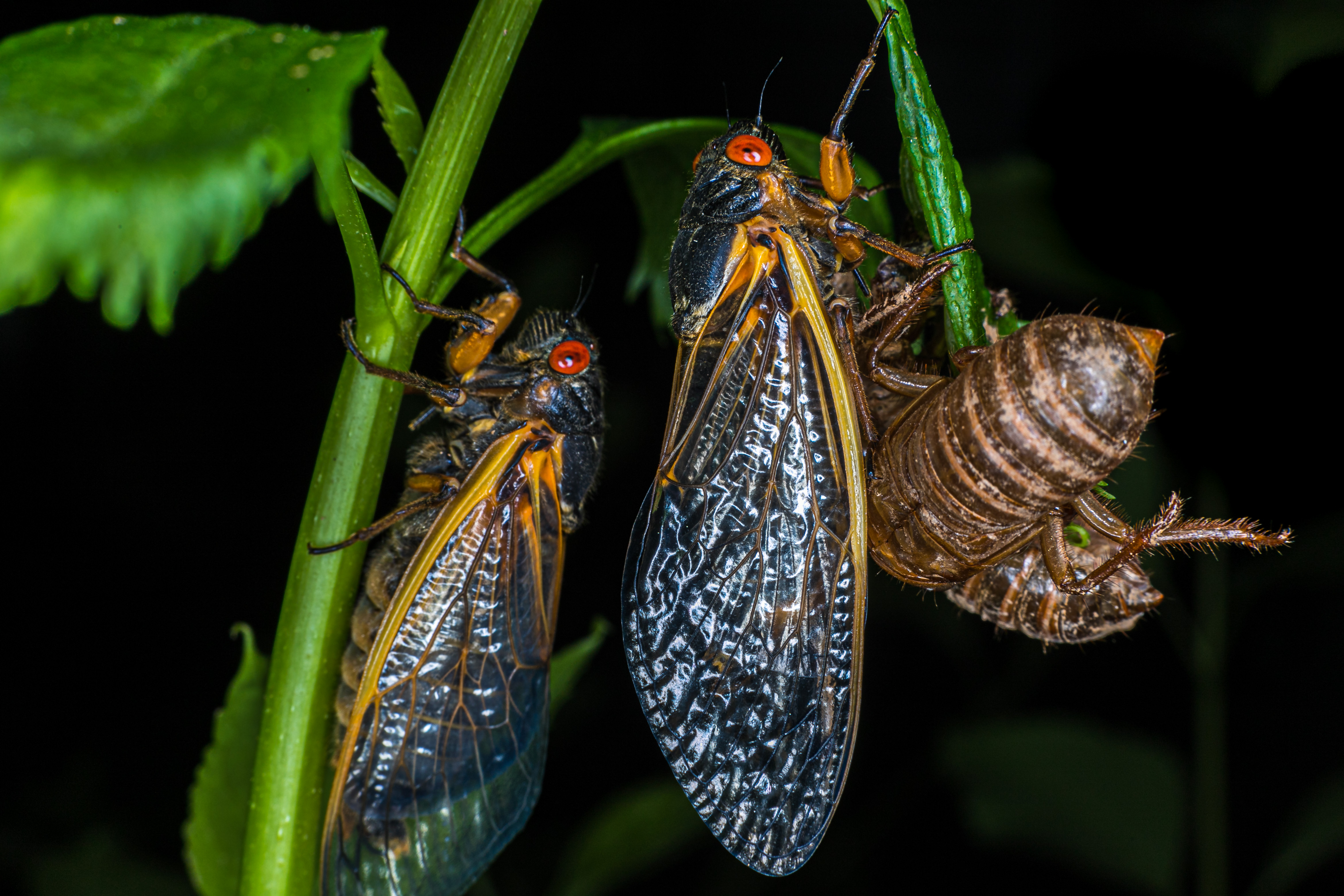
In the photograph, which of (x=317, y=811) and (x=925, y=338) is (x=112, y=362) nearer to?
(x=317, y=811)

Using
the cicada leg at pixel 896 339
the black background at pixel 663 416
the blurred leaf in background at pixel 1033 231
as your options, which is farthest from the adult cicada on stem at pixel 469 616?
the blurred leaf in background at pixel 1033 231

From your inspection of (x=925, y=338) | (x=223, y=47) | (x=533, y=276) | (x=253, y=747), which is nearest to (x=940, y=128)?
(x=925, y=338)

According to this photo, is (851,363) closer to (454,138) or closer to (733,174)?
(733,174)

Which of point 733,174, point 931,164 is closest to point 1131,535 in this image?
point 931,164

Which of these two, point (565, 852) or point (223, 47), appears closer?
point (223, 47)

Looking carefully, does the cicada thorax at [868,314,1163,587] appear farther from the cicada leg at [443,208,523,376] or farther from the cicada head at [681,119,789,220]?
the cicada leg at [443,208,523,376]

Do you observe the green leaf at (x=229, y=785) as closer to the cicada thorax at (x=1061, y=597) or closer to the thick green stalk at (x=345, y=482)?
the thick green stalk at (x=345, y=482)
